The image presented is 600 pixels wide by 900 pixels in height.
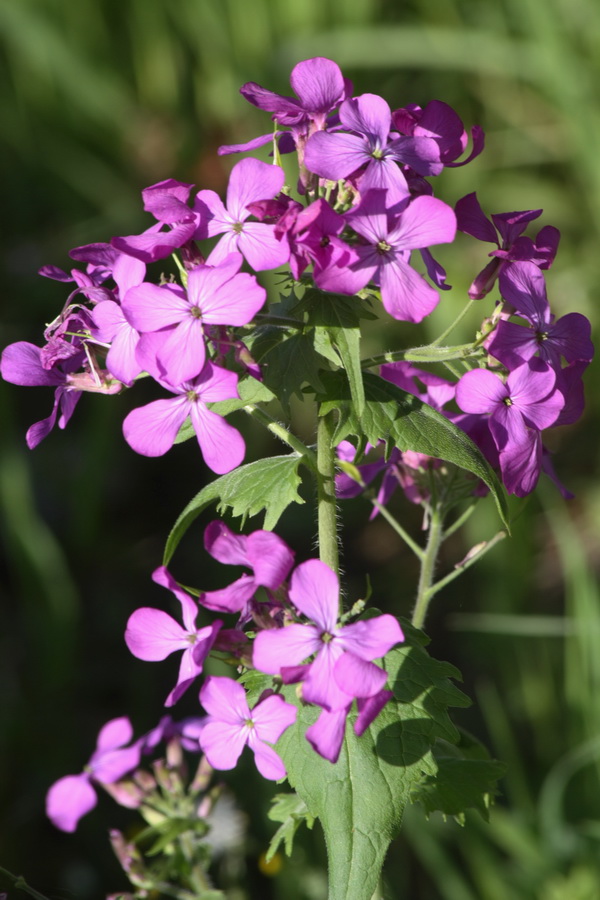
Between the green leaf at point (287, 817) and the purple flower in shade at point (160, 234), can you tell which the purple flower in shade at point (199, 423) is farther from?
the green leaf at point (287, 817)

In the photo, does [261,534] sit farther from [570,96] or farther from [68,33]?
[68,33]

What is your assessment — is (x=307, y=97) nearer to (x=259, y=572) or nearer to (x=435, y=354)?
(x=435, y=354)

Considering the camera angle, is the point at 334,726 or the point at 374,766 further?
the point at 374,766

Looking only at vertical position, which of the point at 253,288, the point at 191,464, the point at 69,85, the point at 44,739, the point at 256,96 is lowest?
the point at 44,739

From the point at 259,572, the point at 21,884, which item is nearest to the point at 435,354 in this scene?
the point at 259,572

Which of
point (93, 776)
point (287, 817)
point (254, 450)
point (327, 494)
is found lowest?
point (254, 450)

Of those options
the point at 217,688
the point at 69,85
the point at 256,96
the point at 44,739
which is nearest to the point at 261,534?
the point at 217,688
